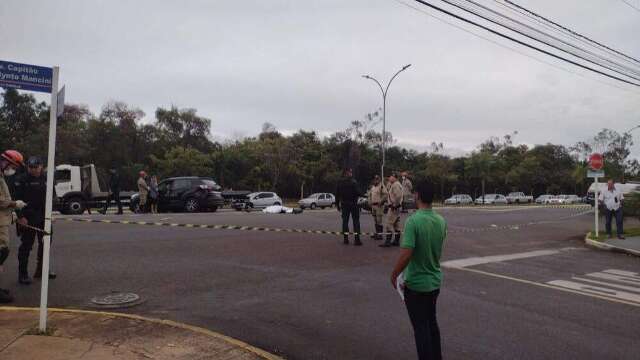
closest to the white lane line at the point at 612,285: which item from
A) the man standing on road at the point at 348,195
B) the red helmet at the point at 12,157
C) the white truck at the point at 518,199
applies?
the man standing on road at the point at 348,195

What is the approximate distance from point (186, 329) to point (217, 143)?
56.5m

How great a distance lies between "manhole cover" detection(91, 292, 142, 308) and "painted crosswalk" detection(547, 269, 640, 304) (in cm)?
659

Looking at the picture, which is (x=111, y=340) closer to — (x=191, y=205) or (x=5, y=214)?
(x=5, y=214)

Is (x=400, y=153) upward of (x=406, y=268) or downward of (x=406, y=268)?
upward

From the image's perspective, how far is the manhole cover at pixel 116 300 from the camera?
19.5 ft

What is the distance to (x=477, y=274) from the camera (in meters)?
8.69

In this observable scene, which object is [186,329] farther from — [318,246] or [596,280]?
[596,280]

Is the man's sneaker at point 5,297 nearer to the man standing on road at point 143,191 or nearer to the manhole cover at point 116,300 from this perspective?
the manhole cover at point 116,300

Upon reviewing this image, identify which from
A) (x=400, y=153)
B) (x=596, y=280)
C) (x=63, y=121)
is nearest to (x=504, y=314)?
(x=596, y=280)

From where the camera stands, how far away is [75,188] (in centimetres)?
2011

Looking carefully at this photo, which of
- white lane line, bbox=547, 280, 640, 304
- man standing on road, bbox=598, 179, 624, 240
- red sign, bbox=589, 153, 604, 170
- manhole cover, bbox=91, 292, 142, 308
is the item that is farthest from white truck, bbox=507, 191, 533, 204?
manhole cover, bbox=91, 292, 142, 308

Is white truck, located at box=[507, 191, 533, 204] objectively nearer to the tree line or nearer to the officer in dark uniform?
the tree line

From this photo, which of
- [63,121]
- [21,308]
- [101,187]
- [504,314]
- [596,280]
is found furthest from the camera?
[63,121]

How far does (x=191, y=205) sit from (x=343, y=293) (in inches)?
630
